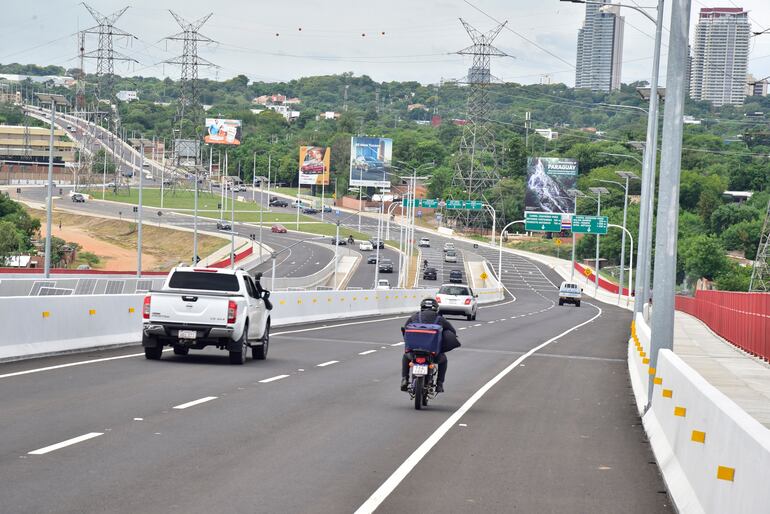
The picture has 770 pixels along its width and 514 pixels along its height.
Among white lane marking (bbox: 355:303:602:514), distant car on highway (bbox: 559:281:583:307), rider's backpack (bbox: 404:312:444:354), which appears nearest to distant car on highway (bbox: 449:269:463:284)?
distant car on highway (bbox: 559:281:583:307)

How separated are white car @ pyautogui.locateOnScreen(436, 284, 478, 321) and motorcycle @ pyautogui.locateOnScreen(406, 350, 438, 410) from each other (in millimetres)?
37085

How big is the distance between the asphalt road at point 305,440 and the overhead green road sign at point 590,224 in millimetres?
91198

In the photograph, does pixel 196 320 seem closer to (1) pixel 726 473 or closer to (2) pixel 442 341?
(2) pixel 442 341

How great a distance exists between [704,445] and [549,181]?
471 feet

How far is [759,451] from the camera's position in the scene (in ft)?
22.7

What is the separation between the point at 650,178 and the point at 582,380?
19100 mm

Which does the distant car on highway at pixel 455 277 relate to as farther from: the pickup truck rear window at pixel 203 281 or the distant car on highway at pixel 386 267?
the pickup truck rear window at pixel 203 281

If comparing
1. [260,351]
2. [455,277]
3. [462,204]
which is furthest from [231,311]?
[462,204]

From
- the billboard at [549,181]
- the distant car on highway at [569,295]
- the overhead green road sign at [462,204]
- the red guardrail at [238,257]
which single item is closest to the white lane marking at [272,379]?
the distant car on highway at [569,295]

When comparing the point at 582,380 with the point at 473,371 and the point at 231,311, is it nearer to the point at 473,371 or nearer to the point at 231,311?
the point at 473,371

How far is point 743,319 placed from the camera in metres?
39.2

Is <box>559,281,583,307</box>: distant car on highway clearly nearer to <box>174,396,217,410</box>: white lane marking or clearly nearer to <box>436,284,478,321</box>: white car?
<box>436,284,478,321</box>: white car

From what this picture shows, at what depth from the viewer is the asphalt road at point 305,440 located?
10.5 m

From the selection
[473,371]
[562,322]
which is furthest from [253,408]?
[562,322]
